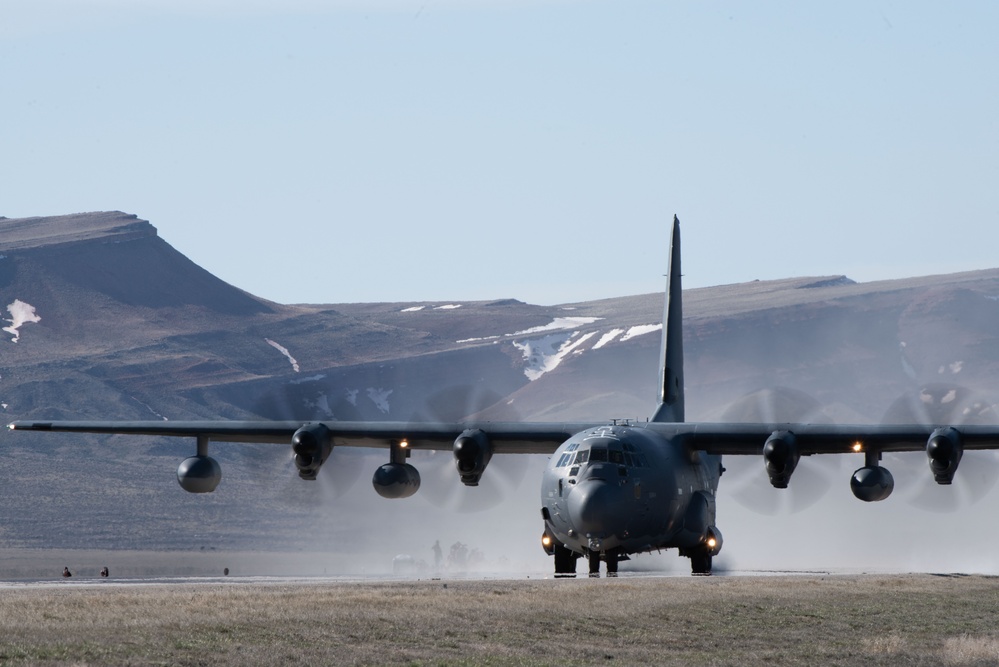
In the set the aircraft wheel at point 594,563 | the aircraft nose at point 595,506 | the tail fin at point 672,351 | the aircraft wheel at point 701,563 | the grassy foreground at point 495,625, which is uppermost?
the tail fin at point 672,351

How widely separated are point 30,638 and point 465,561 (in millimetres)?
74186

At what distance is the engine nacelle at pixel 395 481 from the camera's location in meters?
50.6

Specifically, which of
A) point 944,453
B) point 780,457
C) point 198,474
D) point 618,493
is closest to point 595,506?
point 618,493

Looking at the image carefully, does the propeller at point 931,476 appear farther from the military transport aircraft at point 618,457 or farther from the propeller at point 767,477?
the propeller at point 767,477

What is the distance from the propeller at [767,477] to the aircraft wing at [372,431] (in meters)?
7.54

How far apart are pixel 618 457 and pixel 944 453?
947cm

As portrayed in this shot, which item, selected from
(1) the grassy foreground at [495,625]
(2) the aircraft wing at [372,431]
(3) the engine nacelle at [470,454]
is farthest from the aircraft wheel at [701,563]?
(1) the grassy foreground at [495,625]

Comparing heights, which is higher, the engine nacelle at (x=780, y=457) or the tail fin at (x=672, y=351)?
the tail fin at (x=672, y=351)

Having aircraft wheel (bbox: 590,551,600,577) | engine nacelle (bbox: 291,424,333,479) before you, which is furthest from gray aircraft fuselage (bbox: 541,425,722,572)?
engine nacelle (bbox: 291,424,333,479)

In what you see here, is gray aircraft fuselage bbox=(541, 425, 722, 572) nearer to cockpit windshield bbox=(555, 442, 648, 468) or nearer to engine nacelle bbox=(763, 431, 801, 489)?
cockpit windshield bbox=(555, 442, 648, 468)

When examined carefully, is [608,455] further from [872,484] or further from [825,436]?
[872,484]

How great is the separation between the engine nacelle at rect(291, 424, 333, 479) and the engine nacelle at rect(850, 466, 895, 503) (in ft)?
55.2

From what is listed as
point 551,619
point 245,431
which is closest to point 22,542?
point 245,431

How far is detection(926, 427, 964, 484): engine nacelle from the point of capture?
4550cm
